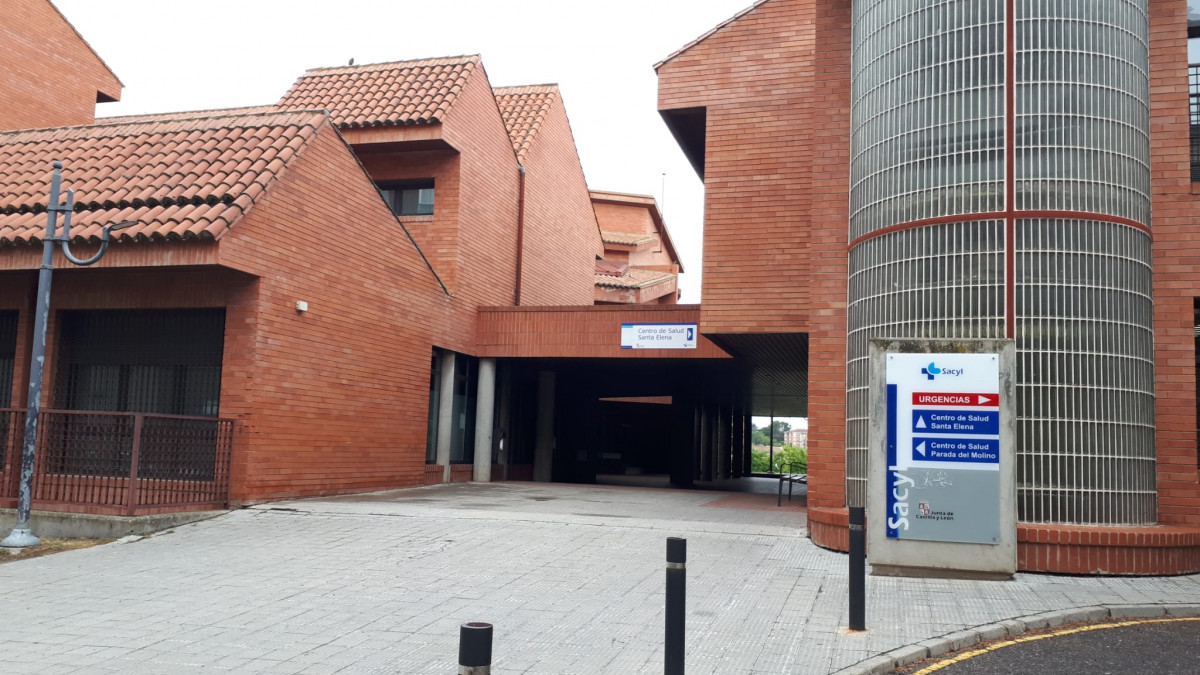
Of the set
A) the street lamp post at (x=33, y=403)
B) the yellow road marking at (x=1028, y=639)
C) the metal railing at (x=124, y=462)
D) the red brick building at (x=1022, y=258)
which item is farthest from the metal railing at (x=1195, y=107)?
the street lamp post at (x=33, y=403)

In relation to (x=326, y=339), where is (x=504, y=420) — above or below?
below

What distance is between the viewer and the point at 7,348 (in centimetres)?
1519

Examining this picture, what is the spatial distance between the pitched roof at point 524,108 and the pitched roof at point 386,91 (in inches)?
115

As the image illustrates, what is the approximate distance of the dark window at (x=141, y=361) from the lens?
14.1 meters

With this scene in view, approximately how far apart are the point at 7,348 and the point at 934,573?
13.7 metres

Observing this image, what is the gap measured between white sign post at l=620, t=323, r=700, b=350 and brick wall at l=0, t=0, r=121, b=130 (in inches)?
511

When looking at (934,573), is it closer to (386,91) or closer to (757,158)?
(757,158)

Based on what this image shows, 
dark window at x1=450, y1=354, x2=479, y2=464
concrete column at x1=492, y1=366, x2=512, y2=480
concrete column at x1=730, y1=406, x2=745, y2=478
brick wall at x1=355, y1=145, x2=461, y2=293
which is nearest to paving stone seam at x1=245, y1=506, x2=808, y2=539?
dark window at x1=450, y1=354, x2=479, y2=464

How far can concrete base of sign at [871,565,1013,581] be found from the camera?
8.84m

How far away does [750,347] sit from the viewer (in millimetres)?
15930

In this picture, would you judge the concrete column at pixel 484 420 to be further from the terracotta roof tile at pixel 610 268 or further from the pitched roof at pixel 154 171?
the terracotta roof tile at pixel 610 268

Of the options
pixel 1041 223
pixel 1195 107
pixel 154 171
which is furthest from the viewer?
pixel 154 171

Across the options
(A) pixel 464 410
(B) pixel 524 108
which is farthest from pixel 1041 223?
(B) pixel 524 108

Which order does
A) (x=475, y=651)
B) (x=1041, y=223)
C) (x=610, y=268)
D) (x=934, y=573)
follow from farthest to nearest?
(x=610, y=268)
(x=1041, y=223)
(x=934, y=573)
(x=475, y=651)
